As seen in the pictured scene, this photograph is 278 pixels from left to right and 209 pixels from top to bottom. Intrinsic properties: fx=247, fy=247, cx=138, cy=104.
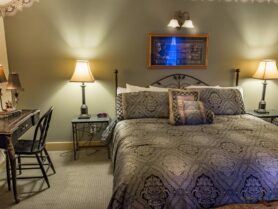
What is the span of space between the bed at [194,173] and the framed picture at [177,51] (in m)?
1.71

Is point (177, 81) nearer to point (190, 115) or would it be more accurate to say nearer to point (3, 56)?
point (190, 115)

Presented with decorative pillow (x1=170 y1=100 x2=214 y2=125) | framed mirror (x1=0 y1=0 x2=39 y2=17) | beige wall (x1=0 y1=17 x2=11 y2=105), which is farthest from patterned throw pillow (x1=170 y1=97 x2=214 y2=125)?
framed mirror (x1=0 y1=0 x2=39 y2=17)

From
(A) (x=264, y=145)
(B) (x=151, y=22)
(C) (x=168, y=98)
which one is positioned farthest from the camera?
(B) (x=151, y=22)

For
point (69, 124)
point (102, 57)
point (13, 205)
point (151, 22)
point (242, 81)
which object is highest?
point (151, 22)

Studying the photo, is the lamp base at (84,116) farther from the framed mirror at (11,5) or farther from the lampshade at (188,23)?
the lampshade at (188,23)

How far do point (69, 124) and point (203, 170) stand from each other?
2.46 meters

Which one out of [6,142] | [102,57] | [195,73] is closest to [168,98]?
[195,73]

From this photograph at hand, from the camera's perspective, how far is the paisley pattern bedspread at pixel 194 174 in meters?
1.65

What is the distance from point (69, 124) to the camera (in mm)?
3682

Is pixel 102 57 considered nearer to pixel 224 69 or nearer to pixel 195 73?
pixel 195 73

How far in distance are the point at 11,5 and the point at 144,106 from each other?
7.28 feet

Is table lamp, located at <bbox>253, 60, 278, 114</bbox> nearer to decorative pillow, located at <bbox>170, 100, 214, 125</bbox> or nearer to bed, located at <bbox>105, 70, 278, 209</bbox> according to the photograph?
decorative pillow, located at <bbox>170, 100, 214, 125</bbox>

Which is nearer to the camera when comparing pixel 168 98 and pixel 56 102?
pixel 168 98

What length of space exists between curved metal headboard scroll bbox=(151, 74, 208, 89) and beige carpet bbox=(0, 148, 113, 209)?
1.38m
